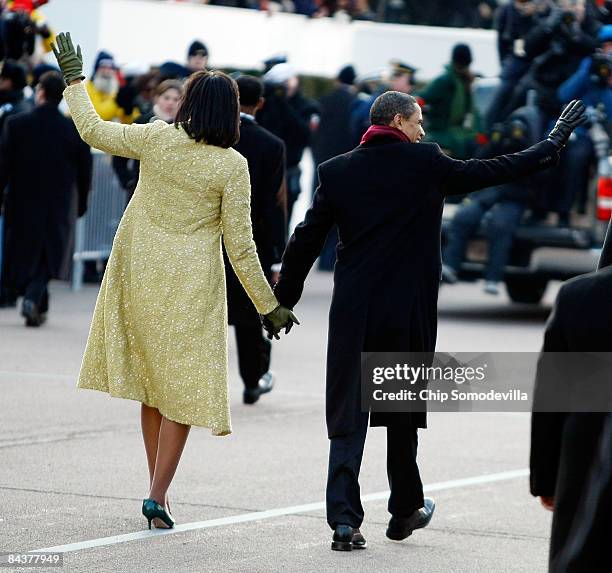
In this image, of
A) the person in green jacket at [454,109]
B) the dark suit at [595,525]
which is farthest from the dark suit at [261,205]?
the person in green jacket at [454,109]

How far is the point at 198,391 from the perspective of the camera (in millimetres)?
6742

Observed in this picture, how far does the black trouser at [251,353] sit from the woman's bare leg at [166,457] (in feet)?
11.4

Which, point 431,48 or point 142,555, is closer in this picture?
point 142,555

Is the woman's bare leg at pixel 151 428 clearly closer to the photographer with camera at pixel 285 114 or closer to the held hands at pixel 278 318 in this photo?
the held hands at pixel 278 318

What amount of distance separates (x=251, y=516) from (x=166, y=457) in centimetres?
59

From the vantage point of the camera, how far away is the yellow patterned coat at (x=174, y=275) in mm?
6746

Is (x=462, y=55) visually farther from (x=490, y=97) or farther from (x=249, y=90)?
(x=249, y=90)

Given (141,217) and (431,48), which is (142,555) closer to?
(141,217)

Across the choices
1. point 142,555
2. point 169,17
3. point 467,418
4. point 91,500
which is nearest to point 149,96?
point 169,17

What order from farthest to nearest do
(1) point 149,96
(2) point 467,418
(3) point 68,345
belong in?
1. (1) point 149,96
2. (3) point 68,345
3. (2) point 467,418

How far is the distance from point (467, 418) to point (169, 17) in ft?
32.8

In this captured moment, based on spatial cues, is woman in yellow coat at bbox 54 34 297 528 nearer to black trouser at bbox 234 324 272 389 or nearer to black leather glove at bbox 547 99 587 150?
black leather glove at bbox 547 99 587 150

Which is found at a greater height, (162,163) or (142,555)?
(162,163)

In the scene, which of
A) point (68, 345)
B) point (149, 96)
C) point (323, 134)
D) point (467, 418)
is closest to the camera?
point (467, 418)
